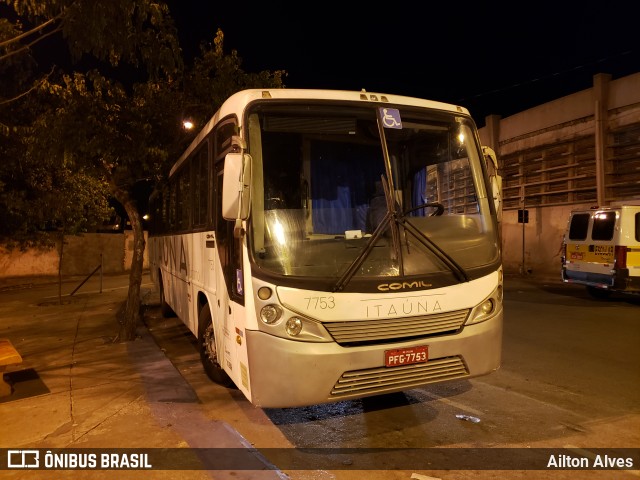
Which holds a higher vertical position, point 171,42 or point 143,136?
point 171,42

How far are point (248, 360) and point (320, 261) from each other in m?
1.03

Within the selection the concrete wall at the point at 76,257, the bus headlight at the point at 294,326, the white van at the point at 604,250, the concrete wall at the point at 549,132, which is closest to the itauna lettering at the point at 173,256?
the bus headlight at the point at 294,326

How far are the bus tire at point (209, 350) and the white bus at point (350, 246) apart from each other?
641 mm

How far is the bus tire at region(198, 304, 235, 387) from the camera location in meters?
5.99

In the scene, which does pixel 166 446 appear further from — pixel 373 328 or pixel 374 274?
pixel 374 274

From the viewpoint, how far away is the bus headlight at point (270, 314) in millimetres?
4009

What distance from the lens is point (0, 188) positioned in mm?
16484

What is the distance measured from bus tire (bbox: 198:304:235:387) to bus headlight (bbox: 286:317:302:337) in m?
2.13

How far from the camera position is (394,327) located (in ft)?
13.8

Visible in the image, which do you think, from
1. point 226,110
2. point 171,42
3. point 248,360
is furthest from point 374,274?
point 171,42

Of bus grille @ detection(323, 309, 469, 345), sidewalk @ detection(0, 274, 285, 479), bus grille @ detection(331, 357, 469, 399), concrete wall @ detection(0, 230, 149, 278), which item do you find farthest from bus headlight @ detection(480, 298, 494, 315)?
concrete wall @ detection(0, 230, 149, 278)

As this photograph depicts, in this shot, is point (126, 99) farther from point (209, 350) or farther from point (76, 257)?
point (76, 257)

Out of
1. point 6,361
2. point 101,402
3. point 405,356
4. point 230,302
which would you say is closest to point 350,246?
point 405,356

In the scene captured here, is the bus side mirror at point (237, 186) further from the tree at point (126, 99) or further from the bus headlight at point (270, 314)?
the tree at point (126, 99)
